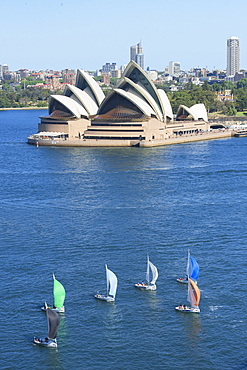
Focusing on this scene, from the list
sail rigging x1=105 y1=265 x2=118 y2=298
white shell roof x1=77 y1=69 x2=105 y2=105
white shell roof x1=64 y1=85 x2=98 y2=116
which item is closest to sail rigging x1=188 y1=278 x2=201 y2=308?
sail rigging x1=105 y1=265 x2=118 y2=298

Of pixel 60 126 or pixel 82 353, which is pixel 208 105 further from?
pixel 82 353

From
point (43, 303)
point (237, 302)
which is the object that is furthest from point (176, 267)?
point (43, 303)

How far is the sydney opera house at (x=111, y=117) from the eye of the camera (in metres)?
59.2

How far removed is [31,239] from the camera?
1033 inches

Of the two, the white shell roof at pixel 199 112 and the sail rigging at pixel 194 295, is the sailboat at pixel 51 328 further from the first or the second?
the white shell roof at pixel 199 112

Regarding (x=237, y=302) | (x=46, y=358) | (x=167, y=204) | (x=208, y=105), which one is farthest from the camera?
(x=208, y=105)

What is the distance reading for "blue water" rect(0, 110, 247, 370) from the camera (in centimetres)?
1730

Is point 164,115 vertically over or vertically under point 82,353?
over

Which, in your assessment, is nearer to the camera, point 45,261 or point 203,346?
point 203,346

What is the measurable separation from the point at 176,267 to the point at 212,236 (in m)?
4.06

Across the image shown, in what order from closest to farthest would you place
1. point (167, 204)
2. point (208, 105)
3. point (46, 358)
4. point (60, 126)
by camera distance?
1. point (46, 358)
2. point (167, 204)
3. point (60, 126)
4. point (208, 105)

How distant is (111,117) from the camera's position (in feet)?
199

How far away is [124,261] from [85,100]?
42.4 m

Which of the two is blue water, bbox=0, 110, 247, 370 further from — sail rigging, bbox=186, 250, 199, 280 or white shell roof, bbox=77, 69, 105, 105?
white shell roof, bbox=77, 69, 105, 105
